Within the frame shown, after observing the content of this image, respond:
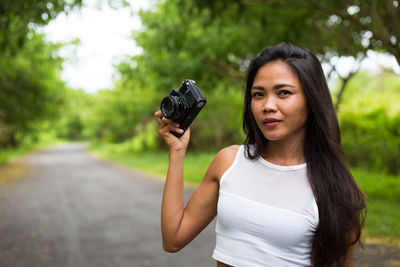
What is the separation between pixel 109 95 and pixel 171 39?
1631 cm

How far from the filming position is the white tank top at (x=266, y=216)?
1442mm

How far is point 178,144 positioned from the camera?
1716 millimetres

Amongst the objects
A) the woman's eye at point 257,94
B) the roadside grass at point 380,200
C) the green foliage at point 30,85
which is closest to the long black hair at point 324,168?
the woman's eye at point 257,94

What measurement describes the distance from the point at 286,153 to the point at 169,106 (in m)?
0.57

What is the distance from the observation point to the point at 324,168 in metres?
1.54

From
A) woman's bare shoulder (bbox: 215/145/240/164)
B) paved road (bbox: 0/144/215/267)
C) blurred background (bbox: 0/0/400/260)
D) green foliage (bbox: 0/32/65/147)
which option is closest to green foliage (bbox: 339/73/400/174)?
blurred background (bbox: 0/0/400/260)

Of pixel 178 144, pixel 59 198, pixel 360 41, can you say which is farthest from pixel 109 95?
pixel 178 144

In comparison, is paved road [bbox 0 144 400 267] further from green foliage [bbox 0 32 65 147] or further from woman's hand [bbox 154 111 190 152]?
green foliage [bbox 0 32 65 147]

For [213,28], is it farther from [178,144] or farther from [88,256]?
[178,144]

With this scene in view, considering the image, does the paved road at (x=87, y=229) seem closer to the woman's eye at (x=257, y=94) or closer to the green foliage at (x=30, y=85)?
the woman's eye at (x=257, y=94)

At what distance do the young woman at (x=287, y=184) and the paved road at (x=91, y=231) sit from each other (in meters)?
3.62

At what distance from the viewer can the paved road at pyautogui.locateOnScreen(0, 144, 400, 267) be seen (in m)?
5.11

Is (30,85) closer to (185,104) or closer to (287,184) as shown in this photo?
(185,104)

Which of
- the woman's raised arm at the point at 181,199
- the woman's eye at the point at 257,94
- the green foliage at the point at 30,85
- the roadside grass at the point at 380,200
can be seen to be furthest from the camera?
the green foliage at the point at 30,85
